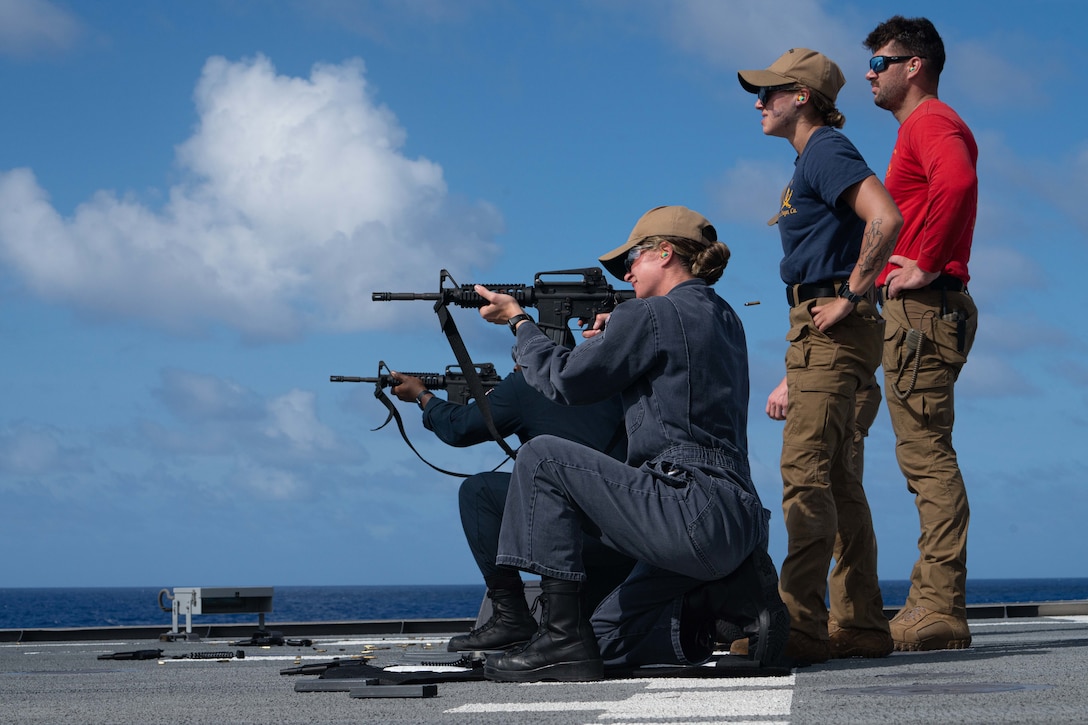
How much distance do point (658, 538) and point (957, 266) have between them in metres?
2.35

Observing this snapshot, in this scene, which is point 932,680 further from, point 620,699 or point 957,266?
point 957,266

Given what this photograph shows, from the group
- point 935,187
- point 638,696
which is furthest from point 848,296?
point 638,696

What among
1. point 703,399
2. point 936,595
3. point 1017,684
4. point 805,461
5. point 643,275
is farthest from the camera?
point 936,595

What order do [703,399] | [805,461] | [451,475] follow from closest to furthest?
1. [703,399]
2. [805,461]
3. [451,475]

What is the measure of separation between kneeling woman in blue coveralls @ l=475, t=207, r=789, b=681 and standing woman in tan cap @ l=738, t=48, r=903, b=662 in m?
0.58

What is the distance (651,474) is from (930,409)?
1948mm

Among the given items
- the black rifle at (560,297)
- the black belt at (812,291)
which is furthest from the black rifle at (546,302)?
the black belt at (812,291)

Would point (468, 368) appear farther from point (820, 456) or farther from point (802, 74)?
point (802, 74)

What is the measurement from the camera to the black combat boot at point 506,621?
548cm

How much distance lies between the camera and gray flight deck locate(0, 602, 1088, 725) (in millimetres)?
2979

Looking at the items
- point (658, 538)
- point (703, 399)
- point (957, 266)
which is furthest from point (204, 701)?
point (957, 266)

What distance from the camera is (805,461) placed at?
196 inches

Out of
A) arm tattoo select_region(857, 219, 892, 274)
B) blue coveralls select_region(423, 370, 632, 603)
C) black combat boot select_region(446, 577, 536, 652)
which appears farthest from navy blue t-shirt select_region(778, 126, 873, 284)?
black combat boot select_region(446, 577, 536, 652)

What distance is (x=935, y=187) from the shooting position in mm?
5547
